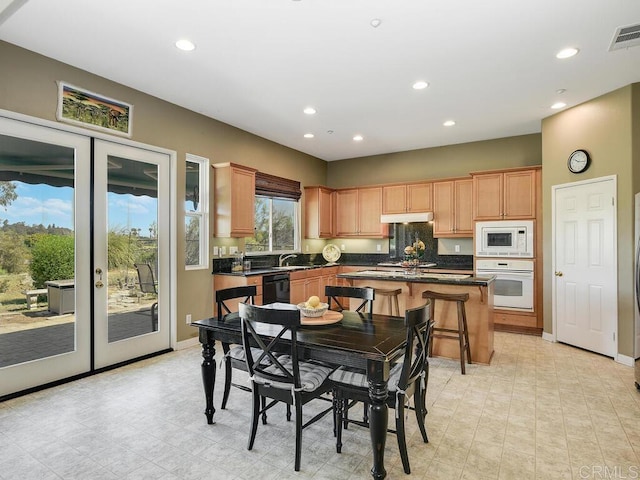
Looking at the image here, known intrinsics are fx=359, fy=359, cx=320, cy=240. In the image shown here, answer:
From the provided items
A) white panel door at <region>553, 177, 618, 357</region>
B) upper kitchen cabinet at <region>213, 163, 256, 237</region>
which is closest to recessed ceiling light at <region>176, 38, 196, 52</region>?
upper kitchen cabinet at <region>213, 163, 256, 237</region>

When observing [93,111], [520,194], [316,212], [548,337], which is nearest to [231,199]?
[93,111]

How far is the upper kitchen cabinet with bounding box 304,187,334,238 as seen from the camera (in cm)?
690

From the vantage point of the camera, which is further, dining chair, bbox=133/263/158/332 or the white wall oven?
the white wall oven

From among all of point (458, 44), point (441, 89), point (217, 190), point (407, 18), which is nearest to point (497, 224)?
point (441, 89)

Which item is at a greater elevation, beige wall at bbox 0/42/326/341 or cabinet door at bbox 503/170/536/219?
beige wall at bbox 0/42/326/341

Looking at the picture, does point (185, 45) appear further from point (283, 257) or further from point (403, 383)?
point (283, 257)

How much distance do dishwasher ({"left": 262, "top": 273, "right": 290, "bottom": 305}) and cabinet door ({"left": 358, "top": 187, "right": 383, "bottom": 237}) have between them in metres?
2.19

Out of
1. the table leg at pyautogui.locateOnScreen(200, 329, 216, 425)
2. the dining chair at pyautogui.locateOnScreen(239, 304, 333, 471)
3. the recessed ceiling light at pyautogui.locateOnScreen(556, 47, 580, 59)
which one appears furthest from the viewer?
the recessed ceiling light at pyautogui.locateOnScreen(556, 47, 580, 59)

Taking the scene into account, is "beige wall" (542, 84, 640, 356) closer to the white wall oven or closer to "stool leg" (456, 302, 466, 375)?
the white wall oven

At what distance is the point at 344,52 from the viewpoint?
319cm

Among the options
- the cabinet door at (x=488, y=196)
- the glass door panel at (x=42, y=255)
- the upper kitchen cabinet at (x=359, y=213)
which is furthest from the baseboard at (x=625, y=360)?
the glass door panel at (x=42, y=255)

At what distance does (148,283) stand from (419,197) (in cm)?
454

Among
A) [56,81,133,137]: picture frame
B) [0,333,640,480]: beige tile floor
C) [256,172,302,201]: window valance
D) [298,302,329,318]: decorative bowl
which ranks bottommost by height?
[0,333,640,480]: beige tile floor

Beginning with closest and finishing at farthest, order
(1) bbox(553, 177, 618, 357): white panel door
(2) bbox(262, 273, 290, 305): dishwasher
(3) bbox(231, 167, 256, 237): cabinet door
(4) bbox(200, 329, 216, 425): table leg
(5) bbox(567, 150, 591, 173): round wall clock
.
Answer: (4) bbox(200, 329, 216, 425): table leg
(1) bbox(553, 177, 618, 357): white panel door
(5) bbox(567, 150, 591, 173): round wall clock
(3) bbox(231, 167, 256, 237): cabinet door
(2) bbox(262, 273, 290, 305): dishwasher
